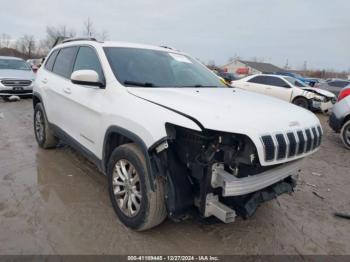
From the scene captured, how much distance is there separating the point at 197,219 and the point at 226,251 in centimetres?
51

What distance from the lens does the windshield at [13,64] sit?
39.7 ft

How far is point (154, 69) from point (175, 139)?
1320 millimetres

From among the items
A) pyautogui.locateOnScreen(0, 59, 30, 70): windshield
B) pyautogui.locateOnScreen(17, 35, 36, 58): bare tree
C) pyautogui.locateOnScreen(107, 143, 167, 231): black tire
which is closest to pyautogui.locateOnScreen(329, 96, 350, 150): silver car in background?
pyautogui.locateOnScreen(107, 143, 167, 231): black tire

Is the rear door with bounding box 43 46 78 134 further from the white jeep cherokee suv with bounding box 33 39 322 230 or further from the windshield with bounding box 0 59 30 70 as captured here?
the windshield with bounding box 0 59 30 70

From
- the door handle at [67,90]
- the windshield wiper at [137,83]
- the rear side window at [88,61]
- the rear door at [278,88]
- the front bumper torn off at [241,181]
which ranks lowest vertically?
the rear door at [278,88]

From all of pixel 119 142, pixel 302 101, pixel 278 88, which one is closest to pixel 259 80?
pixel 278 88

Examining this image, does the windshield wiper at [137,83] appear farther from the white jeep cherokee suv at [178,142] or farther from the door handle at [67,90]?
the door handle at [67,90]

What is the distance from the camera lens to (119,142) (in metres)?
3.30

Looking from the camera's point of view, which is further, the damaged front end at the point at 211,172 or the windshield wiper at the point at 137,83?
the windshield wiper at the point at 137,83

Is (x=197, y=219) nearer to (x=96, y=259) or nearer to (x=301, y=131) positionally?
(x=96, y=259)

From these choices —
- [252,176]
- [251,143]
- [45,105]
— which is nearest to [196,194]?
[252,176]

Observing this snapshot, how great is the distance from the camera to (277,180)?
9.34 feet

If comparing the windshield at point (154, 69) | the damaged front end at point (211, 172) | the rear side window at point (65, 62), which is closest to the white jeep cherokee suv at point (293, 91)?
the windshield at point (154, 69)

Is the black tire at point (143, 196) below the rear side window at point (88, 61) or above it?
below
